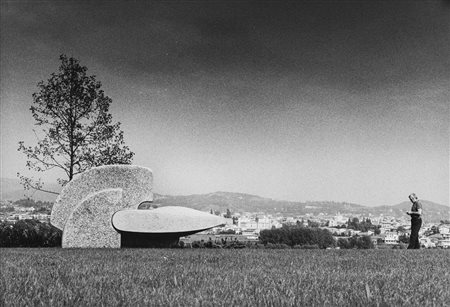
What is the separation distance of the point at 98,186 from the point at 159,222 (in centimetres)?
261

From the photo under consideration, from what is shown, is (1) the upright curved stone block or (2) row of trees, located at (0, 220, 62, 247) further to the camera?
(2) row of trees, located at (0, 220, 62, 247)

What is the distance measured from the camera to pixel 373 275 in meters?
6.21

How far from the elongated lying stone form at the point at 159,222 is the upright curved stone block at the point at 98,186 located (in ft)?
3.01

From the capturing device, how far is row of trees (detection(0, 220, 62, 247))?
715 inches

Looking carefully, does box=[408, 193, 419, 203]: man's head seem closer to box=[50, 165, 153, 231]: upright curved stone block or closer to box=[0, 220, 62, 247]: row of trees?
box=[50, 165, 153, 231]: upright curved stone block

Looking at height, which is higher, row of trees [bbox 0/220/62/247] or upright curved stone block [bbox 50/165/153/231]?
upright curved stone block [bbox 50/165/153/231]

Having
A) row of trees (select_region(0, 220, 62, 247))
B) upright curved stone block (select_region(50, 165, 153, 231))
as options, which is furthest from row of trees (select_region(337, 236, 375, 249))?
row of trees (select_region(0, 220, 62, 247))

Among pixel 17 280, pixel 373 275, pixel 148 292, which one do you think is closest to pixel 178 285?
pixel 148 292

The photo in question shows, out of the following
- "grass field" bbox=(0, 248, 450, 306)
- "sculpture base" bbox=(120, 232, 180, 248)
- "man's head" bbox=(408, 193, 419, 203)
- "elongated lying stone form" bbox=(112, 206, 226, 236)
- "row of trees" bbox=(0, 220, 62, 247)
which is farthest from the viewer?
"row of trees" bbox=(0, 220, 62, 247)

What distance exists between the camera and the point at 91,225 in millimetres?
16469

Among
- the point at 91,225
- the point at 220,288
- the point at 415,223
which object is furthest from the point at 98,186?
the point at 220,288

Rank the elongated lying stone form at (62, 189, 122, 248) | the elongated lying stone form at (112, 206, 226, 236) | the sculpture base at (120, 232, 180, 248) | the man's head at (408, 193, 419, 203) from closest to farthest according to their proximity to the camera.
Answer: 1. the elongated lying stone form at (112, 206, 226, 236)
2. the elongated lying stone form at (62, 189, 122, 248)
3. the sculpture base at (120, 232, 180, 248)
4. the man's head at (408, 193, 419, 203)

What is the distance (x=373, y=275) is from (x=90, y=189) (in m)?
12.4

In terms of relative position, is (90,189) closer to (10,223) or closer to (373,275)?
(10,223)
